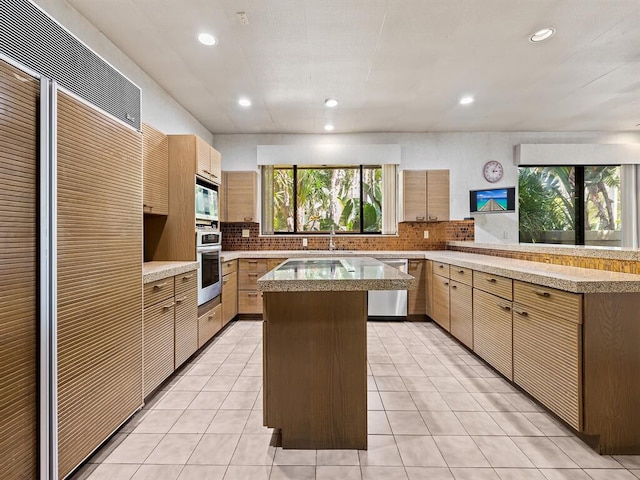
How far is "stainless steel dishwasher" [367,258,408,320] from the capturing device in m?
→ 4.30

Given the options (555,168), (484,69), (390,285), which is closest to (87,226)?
(390,285)

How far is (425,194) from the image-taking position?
464cm

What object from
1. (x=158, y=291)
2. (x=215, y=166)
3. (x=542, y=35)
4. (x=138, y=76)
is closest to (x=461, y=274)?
(x=542, y=35)

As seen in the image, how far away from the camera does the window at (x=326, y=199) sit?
513 centimetres

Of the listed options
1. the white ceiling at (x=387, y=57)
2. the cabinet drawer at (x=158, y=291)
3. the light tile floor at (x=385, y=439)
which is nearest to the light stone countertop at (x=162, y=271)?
the cabinet drawer at (x=158, y=291)

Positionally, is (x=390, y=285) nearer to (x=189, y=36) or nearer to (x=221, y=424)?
(x=221, y=424)

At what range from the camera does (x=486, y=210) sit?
457 centimetres

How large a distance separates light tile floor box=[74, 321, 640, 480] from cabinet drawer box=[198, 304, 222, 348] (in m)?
0.47

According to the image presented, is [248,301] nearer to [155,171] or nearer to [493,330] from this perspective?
[155,171]

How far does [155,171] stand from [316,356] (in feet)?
7.22

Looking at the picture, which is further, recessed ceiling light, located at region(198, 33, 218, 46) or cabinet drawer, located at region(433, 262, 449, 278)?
cabinet drawer, located at region(433, 262, 449, 278)

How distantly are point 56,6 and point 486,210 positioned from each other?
4810 millimetres

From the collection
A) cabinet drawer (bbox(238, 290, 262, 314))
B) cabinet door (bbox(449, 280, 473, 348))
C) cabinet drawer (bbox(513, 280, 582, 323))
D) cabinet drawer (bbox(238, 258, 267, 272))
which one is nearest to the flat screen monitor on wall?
cabinet door (bbox(449, 280, 473, 348))

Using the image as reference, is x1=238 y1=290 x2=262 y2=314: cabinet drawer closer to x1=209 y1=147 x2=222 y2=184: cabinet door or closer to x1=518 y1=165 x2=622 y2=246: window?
x1=209 y1=147 x2=222 y2=184: cabinet door
